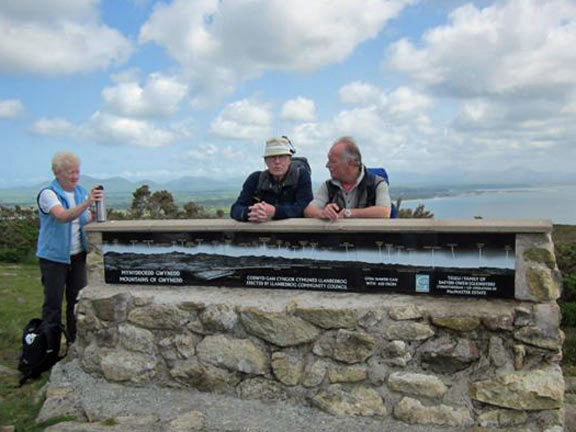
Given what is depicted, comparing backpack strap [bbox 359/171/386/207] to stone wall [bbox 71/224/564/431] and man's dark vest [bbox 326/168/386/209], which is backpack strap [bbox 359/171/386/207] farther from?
stone wall [bbox 71/224/564/431]

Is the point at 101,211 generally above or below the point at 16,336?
above

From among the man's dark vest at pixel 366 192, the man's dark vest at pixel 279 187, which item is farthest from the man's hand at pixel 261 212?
the man's dark vest at pixel 366 192

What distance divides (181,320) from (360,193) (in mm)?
1913

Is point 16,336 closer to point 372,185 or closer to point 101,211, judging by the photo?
point 101,211

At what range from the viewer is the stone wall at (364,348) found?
3771 mm

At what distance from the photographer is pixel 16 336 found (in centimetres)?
671

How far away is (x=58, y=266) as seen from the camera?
530 cm

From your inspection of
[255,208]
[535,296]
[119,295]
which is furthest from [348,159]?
[119,295]

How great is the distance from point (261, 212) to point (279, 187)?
434 mm

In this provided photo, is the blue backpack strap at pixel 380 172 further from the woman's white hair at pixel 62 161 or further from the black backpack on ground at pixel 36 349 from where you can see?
the black backpack on ground at pixel 36 349

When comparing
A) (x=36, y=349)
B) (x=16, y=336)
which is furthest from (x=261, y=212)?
(x=16, y=336)

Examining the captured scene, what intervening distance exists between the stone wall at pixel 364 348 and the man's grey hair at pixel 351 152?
2.32 ft

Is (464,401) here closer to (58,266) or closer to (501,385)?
(501,385)

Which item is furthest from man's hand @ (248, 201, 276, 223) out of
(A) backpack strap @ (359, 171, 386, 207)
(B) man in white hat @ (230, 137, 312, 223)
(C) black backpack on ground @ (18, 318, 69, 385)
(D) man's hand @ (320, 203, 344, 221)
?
(C) black backpack on ground @ (18, 318, 69, 385)
